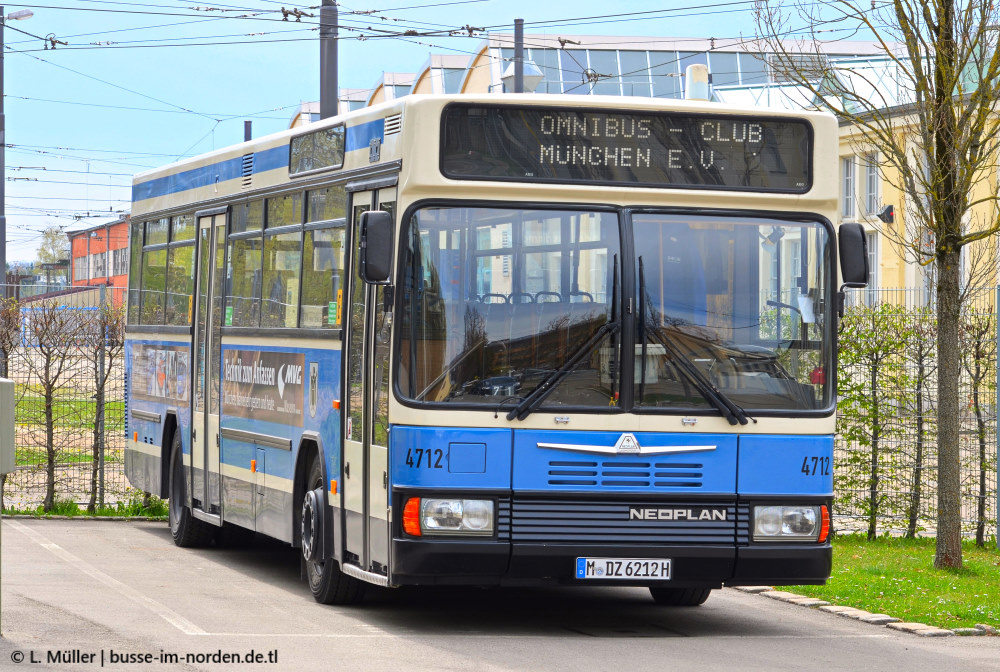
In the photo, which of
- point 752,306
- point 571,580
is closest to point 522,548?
point 571,580

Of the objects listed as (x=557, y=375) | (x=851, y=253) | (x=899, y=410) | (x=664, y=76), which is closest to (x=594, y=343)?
(x=557, y=375)

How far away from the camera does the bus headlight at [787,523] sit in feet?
33.3

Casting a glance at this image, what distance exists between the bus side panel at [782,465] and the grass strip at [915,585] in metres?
1.88

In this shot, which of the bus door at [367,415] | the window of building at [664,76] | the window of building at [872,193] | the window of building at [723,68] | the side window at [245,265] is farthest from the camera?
the window of building at [723,68]

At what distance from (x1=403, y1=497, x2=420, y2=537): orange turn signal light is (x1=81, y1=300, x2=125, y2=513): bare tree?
9.65 metres

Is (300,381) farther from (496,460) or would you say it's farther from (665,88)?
(665,88)

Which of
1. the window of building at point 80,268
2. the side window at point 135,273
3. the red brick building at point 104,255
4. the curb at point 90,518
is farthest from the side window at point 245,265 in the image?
the window of building at point 80,268

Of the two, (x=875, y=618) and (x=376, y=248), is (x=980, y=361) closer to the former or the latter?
(x=875, y=618)

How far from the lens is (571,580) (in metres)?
9.92

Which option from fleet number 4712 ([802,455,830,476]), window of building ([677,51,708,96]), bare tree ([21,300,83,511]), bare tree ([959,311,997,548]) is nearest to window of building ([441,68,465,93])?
window of building ([677,51,708,96])

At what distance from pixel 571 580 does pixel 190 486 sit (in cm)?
646

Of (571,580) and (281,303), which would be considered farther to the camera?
(281,303)

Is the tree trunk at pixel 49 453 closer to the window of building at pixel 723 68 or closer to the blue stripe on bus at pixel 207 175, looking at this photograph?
the blue stripe on bus at pixel 207 175

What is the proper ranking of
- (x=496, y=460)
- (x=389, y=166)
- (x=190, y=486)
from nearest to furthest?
(x=496, y=460), (x=389, y=166), (x=190, y=486)
